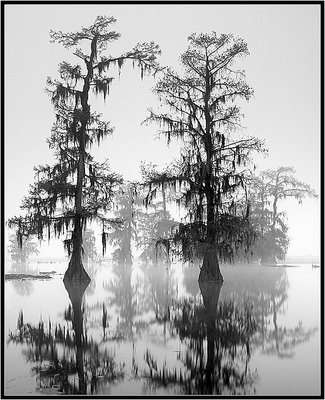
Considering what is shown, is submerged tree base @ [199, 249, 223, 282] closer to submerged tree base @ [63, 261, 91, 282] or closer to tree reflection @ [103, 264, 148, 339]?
tree reflection @ [103, 264, 148, 339]

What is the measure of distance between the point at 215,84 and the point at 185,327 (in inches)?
687

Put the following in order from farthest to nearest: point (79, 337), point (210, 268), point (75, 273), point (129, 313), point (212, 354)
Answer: point (75, 273)
point (210, 268)
point (129, 313)
point (79, 337)
point (212, 354)

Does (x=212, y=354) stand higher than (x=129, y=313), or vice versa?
(x=212, y=354)

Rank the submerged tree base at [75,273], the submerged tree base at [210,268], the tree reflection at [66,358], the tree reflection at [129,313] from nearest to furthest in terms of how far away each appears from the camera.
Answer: the tree reflection at [66,358]
the tree reflection at [129,313]
the submerged tree base at [210,268]
the submerged tree base at [75,273]

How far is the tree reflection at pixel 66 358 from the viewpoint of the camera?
4.83m

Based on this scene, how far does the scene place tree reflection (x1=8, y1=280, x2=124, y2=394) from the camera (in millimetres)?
4827

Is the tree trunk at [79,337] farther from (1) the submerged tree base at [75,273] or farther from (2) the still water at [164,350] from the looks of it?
(1) the submerged tree base at [75,273]

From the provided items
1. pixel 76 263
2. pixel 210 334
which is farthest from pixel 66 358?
pixel 76 263

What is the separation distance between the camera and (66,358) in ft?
19.5

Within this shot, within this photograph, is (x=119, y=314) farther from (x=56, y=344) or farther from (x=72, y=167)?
(x=72, y=167)

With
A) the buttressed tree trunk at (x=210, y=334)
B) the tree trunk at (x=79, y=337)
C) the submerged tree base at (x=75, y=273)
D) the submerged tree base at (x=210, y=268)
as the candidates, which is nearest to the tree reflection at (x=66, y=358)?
the tree trunk at (x=79, y=337)

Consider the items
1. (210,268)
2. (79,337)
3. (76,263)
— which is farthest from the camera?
(76,263)

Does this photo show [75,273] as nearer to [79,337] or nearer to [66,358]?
[79,337]

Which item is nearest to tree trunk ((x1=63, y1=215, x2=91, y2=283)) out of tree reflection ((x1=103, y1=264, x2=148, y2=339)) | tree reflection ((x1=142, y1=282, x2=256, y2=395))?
tree reflection ((x1=103, y1=264, x2=148, y2=339))
